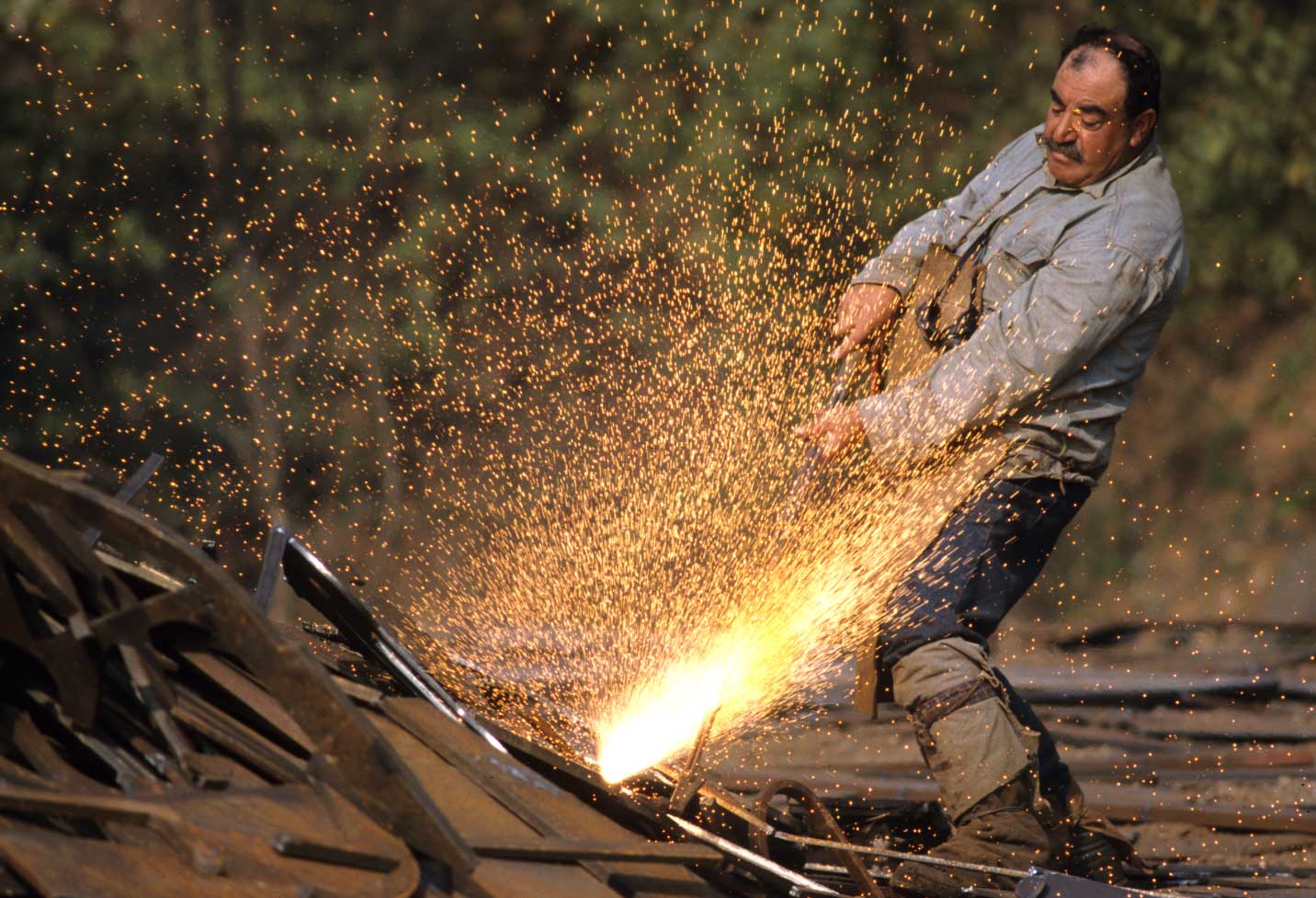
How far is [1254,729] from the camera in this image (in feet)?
20.9

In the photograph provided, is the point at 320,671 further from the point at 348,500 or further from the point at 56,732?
the point at 348,500

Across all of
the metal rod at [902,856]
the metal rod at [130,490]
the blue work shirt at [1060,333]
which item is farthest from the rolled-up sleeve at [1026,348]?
the metal rod at [130,490]

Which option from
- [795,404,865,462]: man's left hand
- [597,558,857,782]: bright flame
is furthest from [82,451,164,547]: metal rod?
[795,404,865,462]: man's left hand

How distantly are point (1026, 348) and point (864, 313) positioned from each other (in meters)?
0.74

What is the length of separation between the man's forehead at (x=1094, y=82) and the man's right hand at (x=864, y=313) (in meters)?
0.76

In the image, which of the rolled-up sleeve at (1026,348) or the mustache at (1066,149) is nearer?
the rolled-up sleeve at (1026,348)

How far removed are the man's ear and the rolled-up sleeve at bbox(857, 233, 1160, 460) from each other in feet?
1.18

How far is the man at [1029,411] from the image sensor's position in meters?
3.96

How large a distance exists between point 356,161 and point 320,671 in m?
8.89

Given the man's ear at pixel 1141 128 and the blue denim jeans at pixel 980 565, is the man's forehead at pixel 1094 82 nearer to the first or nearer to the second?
the man's ear at pixel 1141 128

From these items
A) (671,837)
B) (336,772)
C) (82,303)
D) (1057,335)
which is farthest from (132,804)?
(82,303)

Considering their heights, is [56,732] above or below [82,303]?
below

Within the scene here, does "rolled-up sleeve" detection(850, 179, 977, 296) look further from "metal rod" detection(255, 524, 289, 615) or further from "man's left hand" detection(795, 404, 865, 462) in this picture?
"metal rod" detection(255, 524, 289, 615)

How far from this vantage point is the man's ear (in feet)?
14.1
